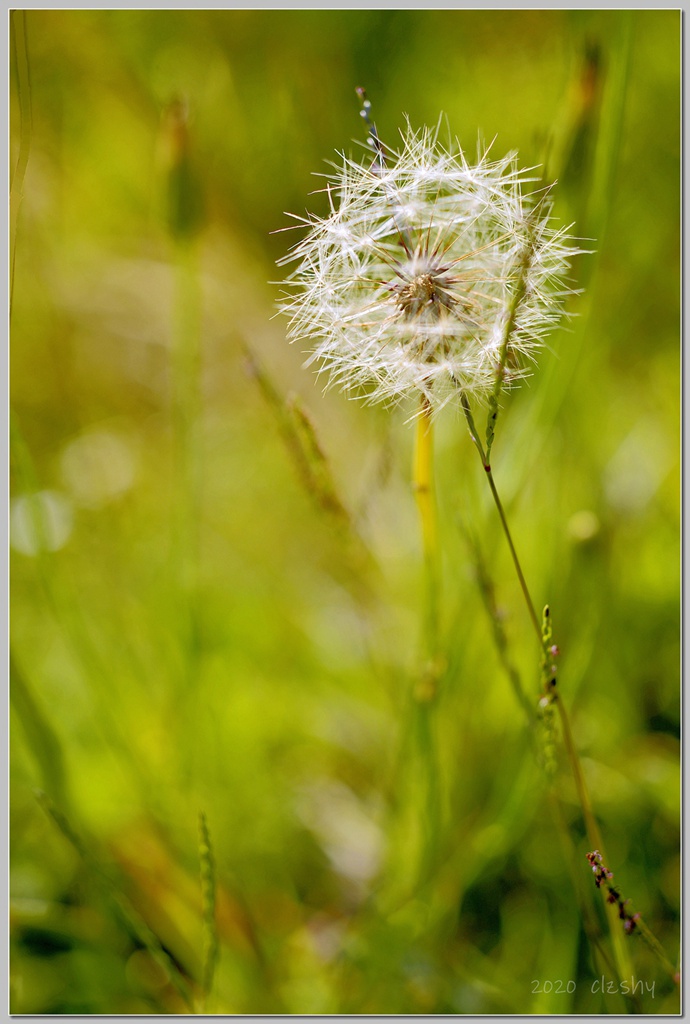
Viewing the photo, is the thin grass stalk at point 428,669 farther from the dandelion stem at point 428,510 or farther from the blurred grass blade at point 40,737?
the blurred grass blade at point 40,737

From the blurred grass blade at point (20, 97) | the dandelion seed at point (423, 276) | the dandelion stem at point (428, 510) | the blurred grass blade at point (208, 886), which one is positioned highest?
the blurred grass blade at point (20, 97)

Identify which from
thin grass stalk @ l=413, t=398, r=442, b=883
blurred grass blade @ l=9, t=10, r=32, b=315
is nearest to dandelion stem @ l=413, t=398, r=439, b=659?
thin grass stalk @ l=413, t=398, r=442, b=883

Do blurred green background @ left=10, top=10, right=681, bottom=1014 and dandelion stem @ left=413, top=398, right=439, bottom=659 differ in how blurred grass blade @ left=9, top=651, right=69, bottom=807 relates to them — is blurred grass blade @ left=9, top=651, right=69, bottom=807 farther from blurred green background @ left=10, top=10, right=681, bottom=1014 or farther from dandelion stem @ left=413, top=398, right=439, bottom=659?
dandelion stem @ left=413, top=398, right=439, bottom=659

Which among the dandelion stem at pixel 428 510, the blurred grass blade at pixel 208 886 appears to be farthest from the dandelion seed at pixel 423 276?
the blurred grass blade at pixel 208 886

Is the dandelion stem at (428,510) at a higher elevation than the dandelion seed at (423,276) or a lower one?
lower

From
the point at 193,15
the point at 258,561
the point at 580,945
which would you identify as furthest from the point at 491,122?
the point at 580,945

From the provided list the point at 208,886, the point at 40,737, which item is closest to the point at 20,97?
the point at 40,737

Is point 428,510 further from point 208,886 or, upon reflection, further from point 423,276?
point 208,886
